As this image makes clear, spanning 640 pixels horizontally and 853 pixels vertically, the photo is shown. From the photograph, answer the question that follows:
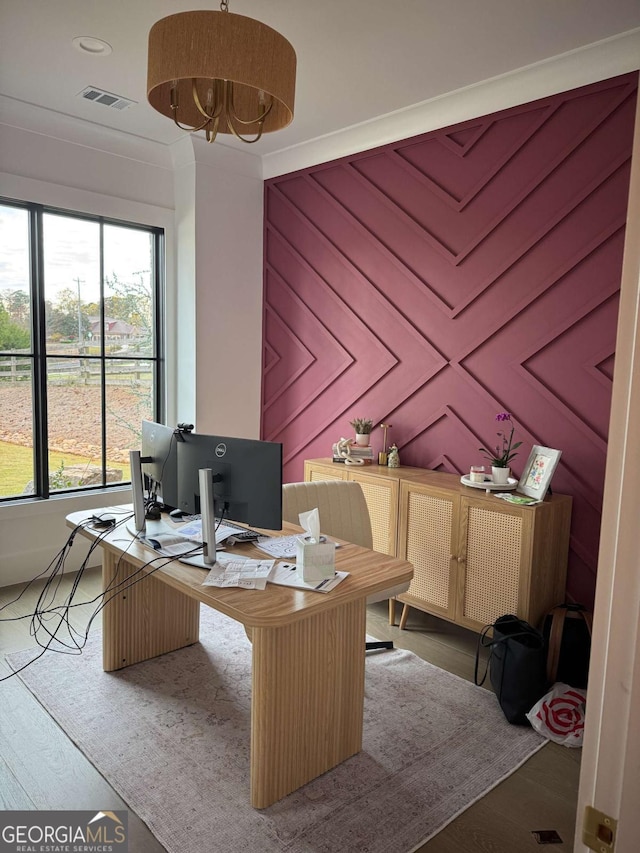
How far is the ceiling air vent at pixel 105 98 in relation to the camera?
351 cm

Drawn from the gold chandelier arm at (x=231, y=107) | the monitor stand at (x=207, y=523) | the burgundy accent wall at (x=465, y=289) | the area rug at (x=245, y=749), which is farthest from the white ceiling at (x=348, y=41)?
the area rug at (x=245, y=749)

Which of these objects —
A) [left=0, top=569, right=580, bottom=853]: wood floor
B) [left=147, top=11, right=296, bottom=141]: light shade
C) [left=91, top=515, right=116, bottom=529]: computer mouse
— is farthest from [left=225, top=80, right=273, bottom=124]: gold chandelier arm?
[left=0, top=569, right=580, bottom=853]: wood floor

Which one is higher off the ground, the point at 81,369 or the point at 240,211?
the point at 240,211

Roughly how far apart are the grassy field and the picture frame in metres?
3.03

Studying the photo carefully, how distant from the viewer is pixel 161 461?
8.79 feet

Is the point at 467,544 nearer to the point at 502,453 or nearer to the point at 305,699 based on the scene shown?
the point at 502,453

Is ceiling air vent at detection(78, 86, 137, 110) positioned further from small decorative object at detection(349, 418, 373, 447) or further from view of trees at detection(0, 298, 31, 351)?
small decorative object at detection(349, 418, 373, 447)

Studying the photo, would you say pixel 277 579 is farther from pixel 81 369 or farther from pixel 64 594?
pixel 81 369

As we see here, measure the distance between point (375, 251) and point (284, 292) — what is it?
3.00 feet

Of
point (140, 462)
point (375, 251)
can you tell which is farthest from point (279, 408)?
point (140, 462)

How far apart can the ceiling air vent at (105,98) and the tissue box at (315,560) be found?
9.71 feet

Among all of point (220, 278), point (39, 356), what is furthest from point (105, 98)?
point (39, 356)

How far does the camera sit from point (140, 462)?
2.72 m

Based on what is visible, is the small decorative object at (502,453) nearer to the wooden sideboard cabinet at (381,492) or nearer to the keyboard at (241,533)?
the wooden sideboard cabinet at (381,492)
